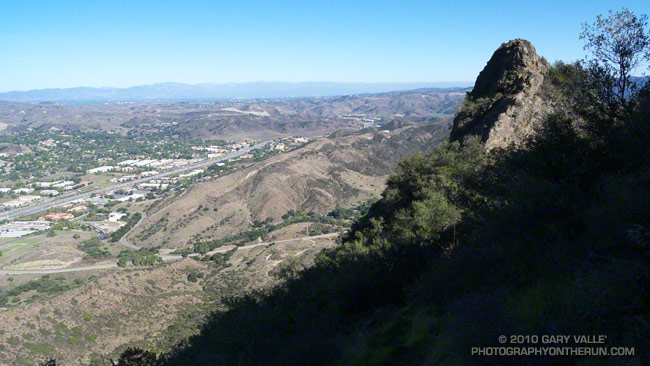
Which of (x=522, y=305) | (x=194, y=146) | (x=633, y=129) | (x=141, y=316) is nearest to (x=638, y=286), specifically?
(x=522, y=305)

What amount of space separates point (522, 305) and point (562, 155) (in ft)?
14.0

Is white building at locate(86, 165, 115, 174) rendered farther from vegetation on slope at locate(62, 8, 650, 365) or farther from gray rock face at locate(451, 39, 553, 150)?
vegetation on slope at locate(62, 8, 650, 365)

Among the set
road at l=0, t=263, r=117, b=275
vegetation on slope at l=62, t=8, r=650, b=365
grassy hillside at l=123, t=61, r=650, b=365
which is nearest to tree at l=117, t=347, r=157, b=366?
vegetation on slope at l=62, t=8, r=650, b=365

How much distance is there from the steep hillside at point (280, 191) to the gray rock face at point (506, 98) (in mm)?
44466

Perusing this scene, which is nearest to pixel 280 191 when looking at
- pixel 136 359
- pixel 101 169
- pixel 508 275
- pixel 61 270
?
pixel 61 270

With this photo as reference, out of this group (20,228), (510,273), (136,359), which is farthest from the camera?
(20,228)

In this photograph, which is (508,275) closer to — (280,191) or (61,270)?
(61,270)

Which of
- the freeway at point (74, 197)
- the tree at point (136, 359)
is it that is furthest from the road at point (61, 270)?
the tree at point (136, 359)

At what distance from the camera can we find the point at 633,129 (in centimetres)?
662

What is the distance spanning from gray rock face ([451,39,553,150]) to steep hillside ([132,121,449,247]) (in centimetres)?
4447

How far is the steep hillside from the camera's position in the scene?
192 ft

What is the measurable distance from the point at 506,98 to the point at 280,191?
174 feet

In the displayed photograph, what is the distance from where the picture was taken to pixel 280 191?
6850cm

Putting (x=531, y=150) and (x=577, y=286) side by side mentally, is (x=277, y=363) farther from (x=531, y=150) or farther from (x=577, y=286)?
(x=531, y=150)
